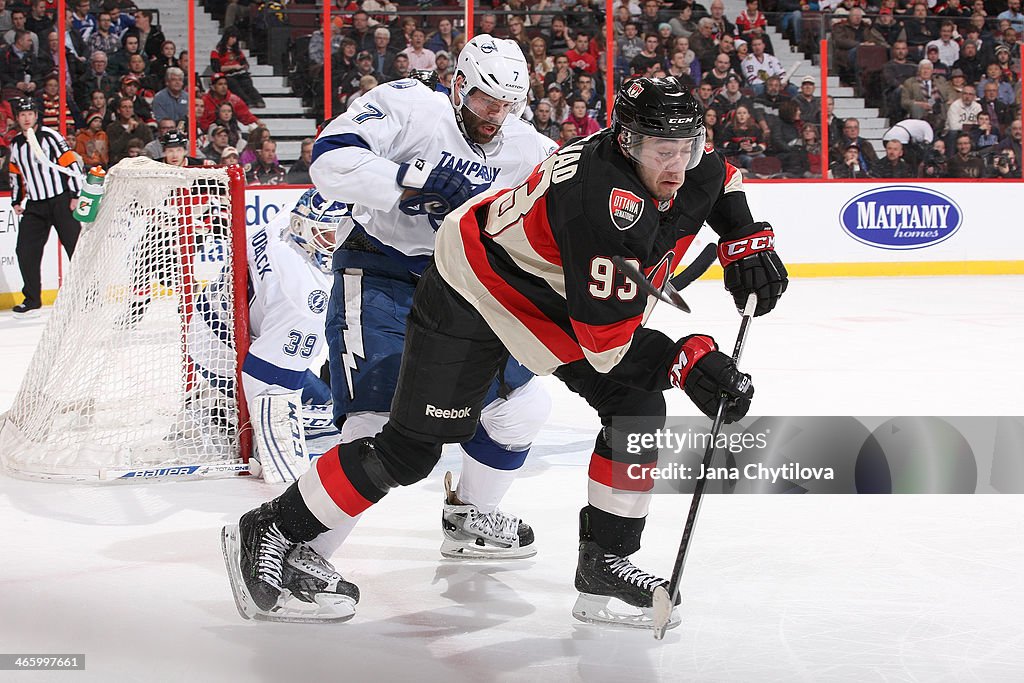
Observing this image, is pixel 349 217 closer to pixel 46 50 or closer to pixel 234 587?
pixel 234 587

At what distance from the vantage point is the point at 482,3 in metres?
9.12

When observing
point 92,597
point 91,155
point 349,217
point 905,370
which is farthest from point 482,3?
point 92,597

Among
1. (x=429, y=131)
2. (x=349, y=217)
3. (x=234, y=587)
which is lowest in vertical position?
(x=234, y=587)

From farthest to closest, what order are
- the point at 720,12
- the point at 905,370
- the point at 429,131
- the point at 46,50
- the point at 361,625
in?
the point at 720,12
the point at 46,50
the point at 905,370
the point at 429,131
the point at 361,625

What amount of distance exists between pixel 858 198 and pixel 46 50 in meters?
5.97

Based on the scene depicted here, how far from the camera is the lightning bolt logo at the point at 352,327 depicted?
257 centimetres

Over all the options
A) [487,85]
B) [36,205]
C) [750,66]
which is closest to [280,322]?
[487,85]

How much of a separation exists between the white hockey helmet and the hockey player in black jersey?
45 centimetres

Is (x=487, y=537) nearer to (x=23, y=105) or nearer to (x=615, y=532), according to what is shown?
(x=615, y=532)

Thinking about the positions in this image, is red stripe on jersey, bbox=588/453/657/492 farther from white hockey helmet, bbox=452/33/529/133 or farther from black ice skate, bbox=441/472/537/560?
white hockey helmet, bbox=452/33/529/133

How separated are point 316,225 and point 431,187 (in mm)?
1028

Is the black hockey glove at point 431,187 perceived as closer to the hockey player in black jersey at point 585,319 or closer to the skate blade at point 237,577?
the hockey player in black jersey at point 585,319

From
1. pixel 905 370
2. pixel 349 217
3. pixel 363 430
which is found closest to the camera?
pixel 363 430

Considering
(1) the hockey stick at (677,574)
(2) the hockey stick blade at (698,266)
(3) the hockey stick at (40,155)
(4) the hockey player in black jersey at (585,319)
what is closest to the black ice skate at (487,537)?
(4) the hockey player in black jersey at (585,319)
